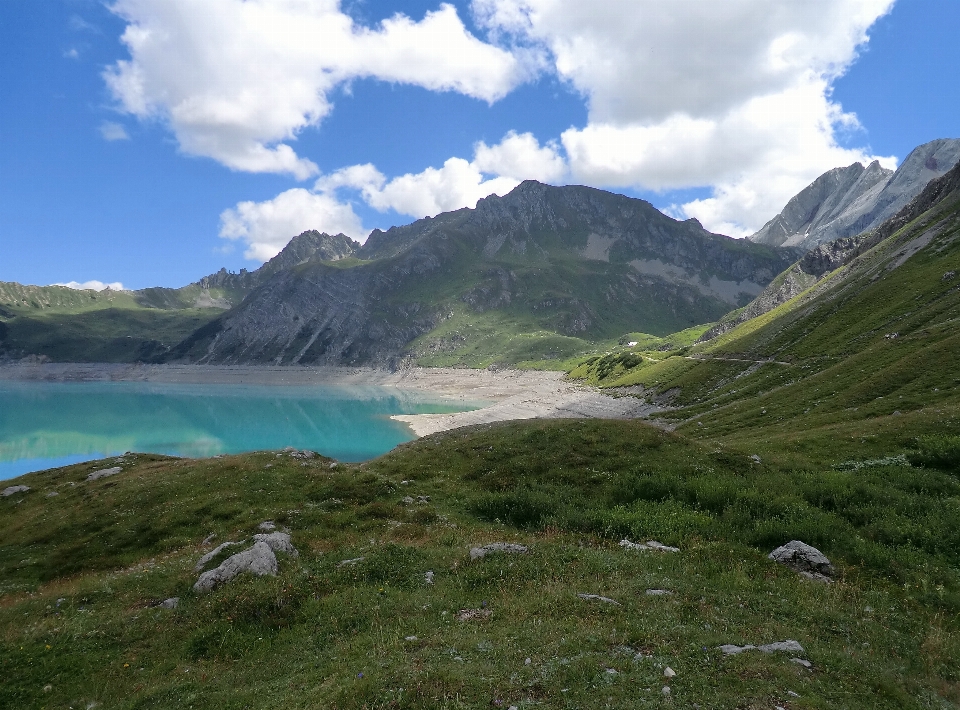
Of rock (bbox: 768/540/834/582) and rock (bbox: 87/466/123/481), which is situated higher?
rock (bbox: 768/540/834/582)

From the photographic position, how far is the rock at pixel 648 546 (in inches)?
748

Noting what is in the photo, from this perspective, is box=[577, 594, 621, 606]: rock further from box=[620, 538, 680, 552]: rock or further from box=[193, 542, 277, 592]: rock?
box=[193, 542, 277, 592]: rock

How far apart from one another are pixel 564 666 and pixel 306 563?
12.2m

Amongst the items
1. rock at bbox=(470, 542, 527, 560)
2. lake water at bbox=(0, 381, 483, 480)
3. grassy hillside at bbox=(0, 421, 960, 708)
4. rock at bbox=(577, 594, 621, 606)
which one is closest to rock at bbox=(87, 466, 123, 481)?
grassy hillside at bbox=(0, 421, 960, 708)

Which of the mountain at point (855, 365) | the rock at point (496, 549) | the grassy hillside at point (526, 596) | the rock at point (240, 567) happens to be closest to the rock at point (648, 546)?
the grassy hillside at point (526, 596)

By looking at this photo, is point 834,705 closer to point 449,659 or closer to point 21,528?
point 449,659

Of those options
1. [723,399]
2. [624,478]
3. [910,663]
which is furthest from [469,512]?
[723,399]

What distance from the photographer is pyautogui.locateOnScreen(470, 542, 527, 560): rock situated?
1798cm

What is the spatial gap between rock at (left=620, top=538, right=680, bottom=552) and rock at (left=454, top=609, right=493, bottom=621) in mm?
7584

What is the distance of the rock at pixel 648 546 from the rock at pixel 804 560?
3.52 m

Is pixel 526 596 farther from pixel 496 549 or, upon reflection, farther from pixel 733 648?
pixel 733 648

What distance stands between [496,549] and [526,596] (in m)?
3.88

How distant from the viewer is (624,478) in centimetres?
2802

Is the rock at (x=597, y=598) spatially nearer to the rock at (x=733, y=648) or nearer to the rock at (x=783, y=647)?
the rock at (x=733, y=648)
